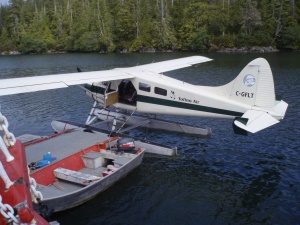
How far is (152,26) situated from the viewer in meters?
90.8

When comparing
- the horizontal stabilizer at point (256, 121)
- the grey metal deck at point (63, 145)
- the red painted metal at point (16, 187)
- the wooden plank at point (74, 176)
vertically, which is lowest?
the wooden plank at point (74, 176)

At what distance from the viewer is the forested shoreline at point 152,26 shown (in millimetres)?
74188

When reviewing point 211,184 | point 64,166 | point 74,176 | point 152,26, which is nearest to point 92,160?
point 64,166

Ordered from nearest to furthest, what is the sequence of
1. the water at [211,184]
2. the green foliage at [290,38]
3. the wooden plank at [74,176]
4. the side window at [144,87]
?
1. the water at [211,184]
2. the wooden plank at [74,176]
3. the side window at [144,87]
4. the green foliage at [290,38]

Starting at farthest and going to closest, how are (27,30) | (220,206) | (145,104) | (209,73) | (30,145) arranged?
(27,30) < (209,73) < (145,104) < (30,145) < (220,206)

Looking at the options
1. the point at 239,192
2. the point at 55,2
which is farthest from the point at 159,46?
the point at 239,192

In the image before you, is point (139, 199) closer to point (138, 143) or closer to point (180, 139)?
point (138, 143)

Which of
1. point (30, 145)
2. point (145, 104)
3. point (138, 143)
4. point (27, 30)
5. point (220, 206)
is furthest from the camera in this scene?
point (27, 30)

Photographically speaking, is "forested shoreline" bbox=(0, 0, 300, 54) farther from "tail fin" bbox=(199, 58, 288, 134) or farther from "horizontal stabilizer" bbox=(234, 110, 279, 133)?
"horizontal stabilizer" bbox=(234, 110, 279, 133)

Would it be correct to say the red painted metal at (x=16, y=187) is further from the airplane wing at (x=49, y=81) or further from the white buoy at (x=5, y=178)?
the airplane wing at (x=49, y=81)

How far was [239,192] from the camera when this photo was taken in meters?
10.7

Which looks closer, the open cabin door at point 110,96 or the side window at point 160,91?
the side window at point 160,91

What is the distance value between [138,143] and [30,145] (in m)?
4.57

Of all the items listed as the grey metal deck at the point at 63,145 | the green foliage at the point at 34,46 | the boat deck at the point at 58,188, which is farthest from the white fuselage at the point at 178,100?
the green foliage at the point at 34,46
